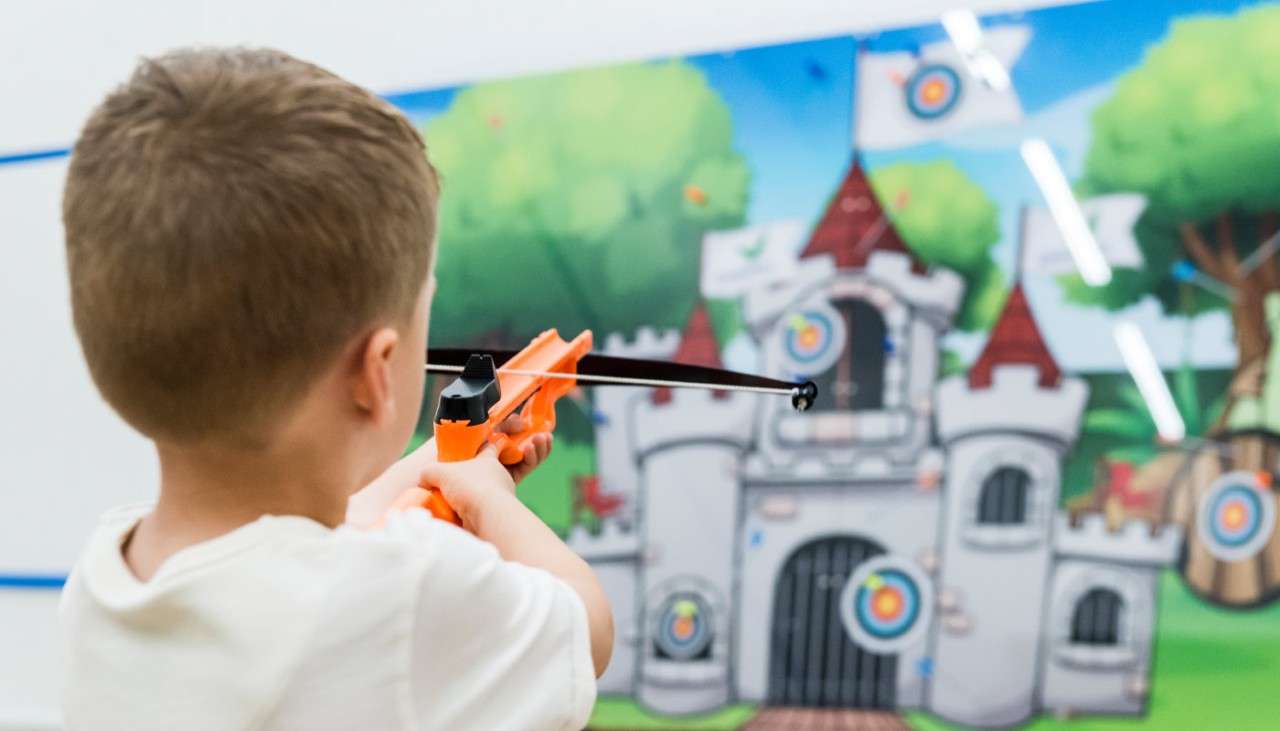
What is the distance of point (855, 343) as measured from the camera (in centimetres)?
123

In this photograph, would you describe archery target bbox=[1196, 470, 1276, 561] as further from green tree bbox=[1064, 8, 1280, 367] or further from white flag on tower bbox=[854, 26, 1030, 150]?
white flag on tower bbox=[854, 26, 1030, 150]

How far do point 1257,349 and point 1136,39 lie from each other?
0.36 meters

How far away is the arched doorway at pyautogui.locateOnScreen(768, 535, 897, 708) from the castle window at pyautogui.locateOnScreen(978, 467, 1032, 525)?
0.13 metres

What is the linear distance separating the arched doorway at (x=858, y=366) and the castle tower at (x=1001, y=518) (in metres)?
0.09

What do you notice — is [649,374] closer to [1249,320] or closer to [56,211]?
[1249,320]

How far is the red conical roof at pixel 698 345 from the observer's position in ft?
4.24

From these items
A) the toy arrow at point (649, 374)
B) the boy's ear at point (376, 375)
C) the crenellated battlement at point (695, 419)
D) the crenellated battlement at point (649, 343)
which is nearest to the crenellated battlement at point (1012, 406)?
the crenellated battlement at point (695, 419)

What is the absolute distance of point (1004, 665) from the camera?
1150 mm

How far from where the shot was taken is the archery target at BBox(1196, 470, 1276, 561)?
107 centimetres

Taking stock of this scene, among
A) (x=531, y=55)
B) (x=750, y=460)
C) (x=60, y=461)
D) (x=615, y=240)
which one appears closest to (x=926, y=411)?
(x=750, y=460)

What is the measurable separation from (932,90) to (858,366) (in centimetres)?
34

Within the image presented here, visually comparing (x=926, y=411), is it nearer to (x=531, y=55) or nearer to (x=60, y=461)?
(x=531, y=55)

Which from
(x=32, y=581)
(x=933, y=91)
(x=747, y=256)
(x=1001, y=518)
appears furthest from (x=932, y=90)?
(x=32, y=581)

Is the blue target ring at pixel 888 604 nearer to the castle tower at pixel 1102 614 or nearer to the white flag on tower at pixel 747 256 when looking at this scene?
the castle tower at pixel 1102 614
